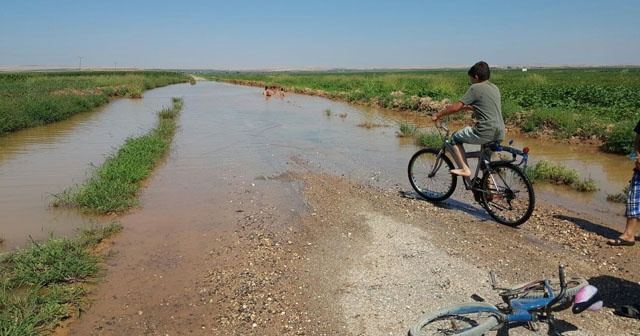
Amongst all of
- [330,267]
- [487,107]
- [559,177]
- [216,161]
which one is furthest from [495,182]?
[216,161]

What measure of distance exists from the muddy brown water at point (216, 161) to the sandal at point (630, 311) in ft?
9.44

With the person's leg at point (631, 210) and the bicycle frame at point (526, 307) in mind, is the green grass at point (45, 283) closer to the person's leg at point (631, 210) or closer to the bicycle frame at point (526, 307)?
the bicycle frame at point (526, 307)

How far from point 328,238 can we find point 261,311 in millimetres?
1814

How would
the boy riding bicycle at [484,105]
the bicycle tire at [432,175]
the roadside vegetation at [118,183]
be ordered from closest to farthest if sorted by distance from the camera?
1. the boy riding bicycle at [484,105]
2. the roadside vegetation at [118,183]
3. the bicycle tire at [432,175]

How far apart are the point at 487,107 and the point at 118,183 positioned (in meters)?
6.26

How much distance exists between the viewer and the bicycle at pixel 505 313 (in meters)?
3.02

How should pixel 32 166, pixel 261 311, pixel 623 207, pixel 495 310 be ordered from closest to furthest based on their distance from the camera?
pixel 495 310 < pixel 261 311 < pixel 623 207 < pixel 32 166

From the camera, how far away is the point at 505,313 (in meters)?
3.29

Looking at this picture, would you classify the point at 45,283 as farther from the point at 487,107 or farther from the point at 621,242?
the point at 621,242

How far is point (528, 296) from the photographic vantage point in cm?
350

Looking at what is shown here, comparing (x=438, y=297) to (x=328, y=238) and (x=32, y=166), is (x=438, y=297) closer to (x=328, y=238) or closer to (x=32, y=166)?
(x=328, y=238)

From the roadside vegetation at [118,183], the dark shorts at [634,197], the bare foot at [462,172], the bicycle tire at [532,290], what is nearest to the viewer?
the bicycle tire at [532,290]

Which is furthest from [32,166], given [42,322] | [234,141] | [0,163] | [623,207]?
[623,207]

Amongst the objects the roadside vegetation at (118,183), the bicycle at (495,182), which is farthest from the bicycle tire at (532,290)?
the roadside vegetation at (118,183)
